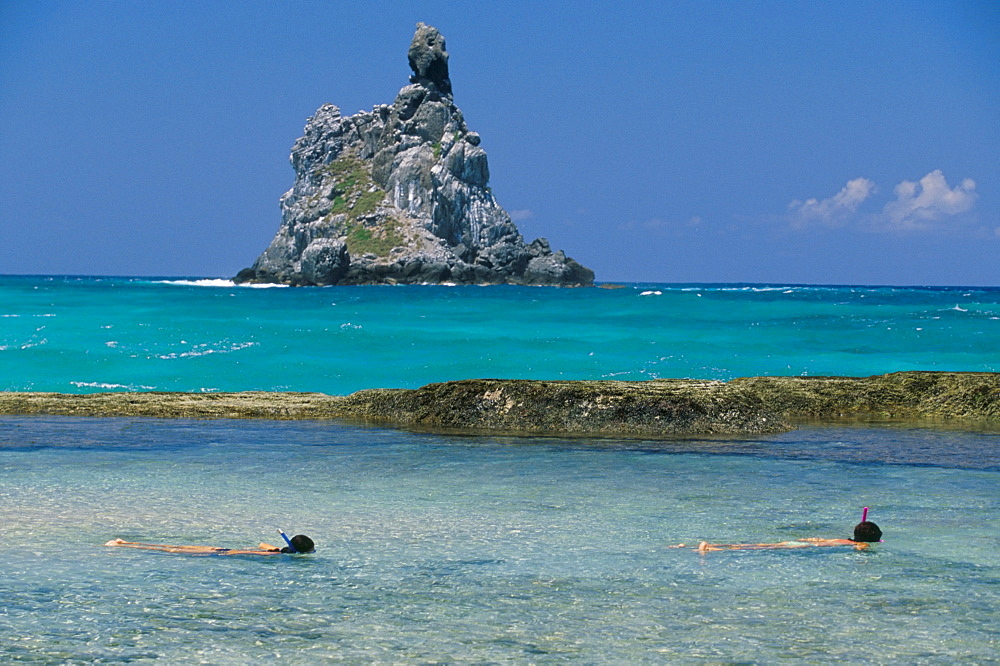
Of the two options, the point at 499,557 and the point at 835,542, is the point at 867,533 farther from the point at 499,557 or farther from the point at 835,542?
the point at 499,557

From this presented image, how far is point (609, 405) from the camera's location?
60.9 ft

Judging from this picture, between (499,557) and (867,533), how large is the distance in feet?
11.6

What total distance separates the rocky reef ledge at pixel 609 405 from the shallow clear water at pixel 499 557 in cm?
211

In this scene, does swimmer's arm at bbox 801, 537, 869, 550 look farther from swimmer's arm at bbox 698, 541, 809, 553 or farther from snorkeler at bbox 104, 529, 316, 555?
snorkeler at bbox 104, 529, 316, 555

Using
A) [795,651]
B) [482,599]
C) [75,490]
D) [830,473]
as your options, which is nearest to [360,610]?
[482,599]

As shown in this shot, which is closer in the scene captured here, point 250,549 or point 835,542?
point 250,549

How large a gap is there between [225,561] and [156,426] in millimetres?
10467

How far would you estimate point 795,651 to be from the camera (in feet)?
22.7

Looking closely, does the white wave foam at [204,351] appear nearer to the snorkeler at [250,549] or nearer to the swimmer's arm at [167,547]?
the swimmer's arm at [167,547]

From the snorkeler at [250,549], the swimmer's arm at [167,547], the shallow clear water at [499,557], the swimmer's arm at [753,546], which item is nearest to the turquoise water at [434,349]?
the shallow clear water at [499,557]

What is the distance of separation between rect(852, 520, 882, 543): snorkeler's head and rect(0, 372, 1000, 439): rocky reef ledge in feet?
25.2

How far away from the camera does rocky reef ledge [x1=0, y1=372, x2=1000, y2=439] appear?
1838cm

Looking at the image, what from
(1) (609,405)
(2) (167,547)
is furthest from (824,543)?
(1) (609,405)

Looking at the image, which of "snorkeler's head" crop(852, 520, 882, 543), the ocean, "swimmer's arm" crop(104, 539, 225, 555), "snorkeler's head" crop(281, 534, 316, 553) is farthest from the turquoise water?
"snorkeler's head" crop(281, 534, 316, 553)
